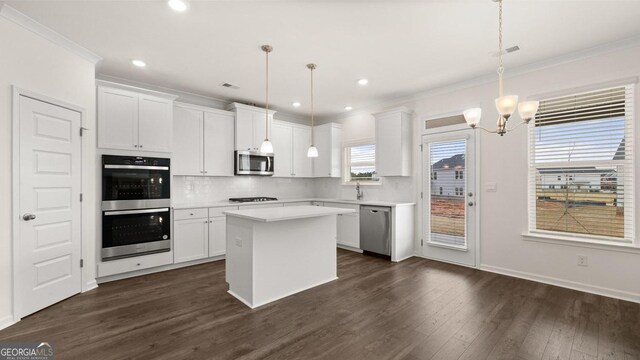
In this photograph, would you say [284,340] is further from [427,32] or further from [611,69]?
[611,69]

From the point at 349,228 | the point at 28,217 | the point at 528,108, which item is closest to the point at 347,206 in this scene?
the point at 349,228

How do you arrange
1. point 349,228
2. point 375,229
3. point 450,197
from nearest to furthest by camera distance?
point 450,197 < point 375,229 < point 349,228

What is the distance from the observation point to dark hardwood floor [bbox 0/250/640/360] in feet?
7.12

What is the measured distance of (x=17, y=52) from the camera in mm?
2590

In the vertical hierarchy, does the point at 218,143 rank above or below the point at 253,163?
above

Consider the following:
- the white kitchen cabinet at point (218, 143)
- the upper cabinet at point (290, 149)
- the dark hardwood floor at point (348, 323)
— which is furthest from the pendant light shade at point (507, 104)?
the upper cabinet at point (290, 149)

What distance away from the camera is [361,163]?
5.89 metres

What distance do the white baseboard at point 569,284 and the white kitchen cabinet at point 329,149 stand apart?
321cm

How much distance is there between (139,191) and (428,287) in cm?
389

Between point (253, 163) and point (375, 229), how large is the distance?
2.45m

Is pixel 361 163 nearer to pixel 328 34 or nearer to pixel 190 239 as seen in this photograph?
pixel 328 34

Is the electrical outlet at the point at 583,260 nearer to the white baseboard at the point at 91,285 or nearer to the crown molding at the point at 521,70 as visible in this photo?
the crown molding at the point at 521,70

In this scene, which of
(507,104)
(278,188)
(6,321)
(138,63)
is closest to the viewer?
(507,104)

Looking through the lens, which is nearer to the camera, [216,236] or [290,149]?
Answer: [216,236]
